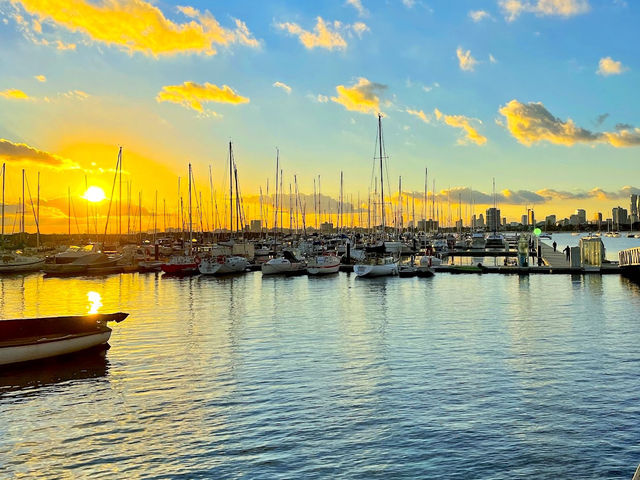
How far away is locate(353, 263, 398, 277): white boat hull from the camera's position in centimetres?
7606

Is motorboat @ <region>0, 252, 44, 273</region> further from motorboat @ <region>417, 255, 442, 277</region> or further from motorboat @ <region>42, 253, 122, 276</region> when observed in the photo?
motorboat @ <region>417, 255, 442, 277</region>

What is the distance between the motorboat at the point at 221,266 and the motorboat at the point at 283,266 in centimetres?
526

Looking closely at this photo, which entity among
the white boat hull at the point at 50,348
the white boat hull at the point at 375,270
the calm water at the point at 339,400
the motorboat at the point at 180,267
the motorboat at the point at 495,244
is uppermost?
the motorboat at the point at 495,244

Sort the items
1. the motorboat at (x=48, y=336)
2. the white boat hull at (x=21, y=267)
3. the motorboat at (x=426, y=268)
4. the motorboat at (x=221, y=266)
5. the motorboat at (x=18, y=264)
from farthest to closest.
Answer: the motorboat at (x=18, y=264)
the white boat hull at (x=21, y=267)
the motorboat at (x=221, y=266)
the motorboat at (x=426, y=268)
the motorboat at (x=48, y=336)

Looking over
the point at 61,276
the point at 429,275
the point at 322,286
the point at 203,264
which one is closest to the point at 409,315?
the point at 322,286

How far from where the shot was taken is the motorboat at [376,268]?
76.1 meters

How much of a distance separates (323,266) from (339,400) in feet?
206

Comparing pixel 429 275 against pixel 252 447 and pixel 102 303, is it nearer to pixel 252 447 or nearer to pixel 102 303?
pixel 102 303

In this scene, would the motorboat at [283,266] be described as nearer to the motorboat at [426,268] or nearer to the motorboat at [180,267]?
the motorboat at [180,267]

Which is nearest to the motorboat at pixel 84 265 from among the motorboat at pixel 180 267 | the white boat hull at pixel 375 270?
the motorboat at pixel 180 267

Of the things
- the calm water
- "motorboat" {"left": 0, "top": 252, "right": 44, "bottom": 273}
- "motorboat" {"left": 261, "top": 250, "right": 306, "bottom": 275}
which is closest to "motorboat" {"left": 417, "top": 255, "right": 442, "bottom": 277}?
"motorboat" {"left": 261, "top": 250, "right": 306, "bottom": 275}

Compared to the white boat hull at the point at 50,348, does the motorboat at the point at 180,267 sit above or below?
above

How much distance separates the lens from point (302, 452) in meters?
15.8

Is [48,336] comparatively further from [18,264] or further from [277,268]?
[18,264]
